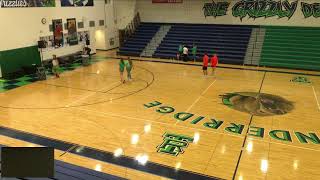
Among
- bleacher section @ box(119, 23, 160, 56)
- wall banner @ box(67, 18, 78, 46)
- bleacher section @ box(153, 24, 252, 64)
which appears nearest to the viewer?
wall banner @ box(67, 18, 78, 46)

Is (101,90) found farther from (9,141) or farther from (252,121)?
(252,121)

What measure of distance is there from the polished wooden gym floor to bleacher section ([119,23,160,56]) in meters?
7.24

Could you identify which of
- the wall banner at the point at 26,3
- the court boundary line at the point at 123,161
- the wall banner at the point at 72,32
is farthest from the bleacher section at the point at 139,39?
the court boundary line at the point at 123,161

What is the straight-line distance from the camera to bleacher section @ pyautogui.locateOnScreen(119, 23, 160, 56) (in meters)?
24.5

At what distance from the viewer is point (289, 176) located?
7285 mm

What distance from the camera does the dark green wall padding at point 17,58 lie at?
671 inches

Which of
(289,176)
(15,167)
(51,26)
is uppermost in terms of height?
(51,26)

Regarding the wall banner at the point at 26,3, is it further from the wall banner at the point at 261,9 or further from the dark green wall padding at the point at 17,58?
the wall banner at the point at 261,9

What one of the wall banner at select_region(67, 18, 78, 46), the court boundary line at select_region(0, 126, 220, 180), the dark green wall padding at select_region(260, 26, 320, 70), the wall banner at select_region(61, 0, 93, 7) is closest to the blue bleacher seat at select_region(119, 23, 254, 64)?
the dark green wall padding at select_region(260, 26, 320, 70)

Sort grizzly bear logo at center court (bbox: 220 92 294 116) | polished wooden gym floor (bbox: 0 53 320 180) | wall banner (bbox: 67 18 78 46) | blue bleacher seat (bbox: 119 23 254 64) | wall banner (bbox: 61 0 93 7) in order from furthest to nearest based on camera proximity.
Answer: blue bleacher seat (bbox: 119 23 254 64) → wall banner (bbox: 67 18 78 46) → wall banner (bbox: 61 0 93 7) → grizzly bear logo at center court (bbox: 220 92 294 116) → polished wooden gym floor (bbox: 0 53 320 180)

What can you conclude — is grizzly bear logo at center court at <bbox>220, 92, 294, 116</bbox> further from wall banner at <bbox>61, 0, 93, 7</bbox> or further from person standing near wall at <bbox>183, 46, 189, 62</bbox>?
wall banner at <bbox>61, 0, 93, 7</bbox>

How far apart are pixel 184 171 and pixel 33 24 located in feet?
49.5

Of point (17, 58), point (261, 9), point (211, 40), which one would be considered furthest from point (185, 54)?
point (17, 58)

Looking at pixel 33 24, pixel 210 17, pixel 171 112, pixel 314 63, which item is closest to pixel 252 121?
pixel 171 112
